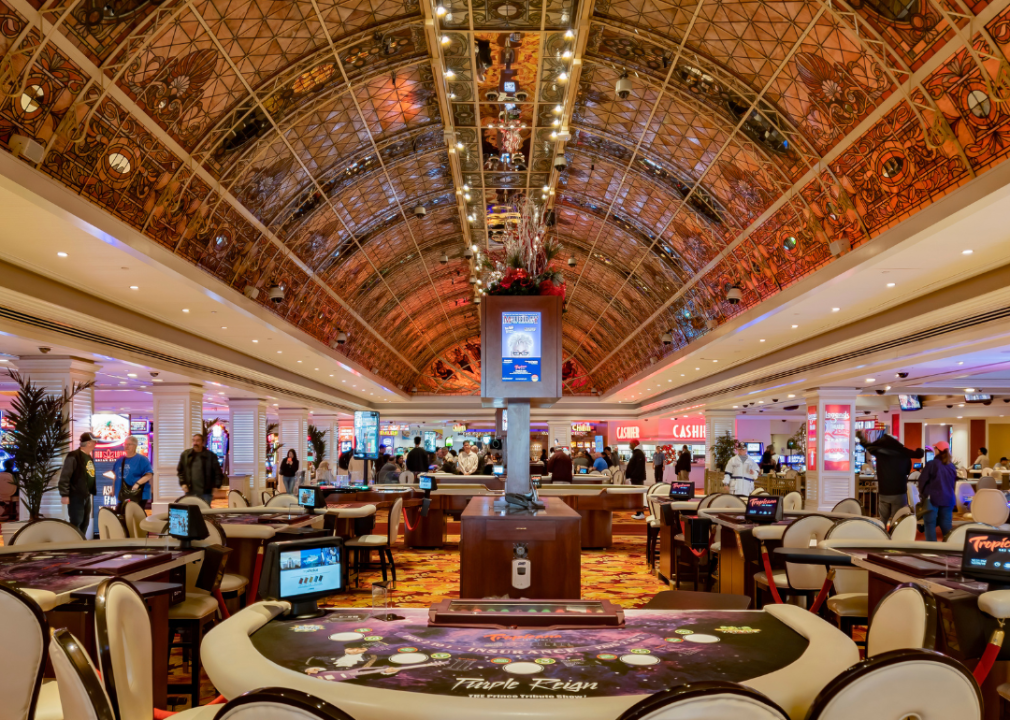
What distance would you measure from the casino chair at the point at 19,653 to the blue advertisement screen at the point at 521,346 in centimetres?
364

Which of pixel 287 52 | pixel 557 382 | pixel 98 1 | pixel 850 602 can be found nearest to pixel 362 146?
pixel 287 52

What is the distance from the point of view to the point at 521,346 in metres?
6.00

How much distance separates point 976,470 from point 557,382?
67.5ft

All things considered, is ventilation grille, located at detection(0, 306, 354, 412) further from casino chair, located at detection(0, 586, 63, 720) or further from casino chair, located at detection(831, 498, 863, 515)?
casino chair, located at detection(831, 498, 863, 515)

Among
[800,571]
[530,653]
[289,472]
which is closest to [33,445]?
[289,472]

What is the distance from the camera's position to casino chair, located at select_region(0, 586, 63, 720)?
2.78m

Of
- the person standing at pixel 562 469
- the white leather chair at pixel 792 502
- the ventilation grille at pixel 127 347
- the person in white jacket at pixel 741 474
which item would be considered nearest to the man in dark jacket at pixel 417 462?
the person standing at pixel 562 469

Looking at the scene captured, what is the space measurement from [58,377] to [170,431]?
15.8ft

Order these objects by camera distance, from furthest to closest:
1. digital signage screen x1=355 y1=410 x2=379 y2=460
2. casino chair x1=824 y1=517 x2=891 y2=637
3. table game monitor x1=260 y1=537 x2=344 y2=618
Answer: digital signage screen x1=355 y1=410 x2=379 y2=460
casino chair x1=824 y1=517 x2=891 y2=637
table game monitor x1=260 y1=537 x2=344 y2=618

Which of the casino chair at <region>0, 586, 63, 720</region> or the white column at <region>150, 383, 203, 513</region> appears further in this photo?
the white column at <region>150, 383, 203, 513</region>

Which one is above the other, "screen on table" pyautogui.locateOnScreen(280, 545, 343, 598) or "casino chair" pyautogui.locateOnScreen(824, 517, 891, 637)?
"screen on table" pyautogui.locateOnScreen(280, 545, 343, 598)

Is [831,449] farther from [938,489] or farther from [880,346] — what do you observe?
[938,489]

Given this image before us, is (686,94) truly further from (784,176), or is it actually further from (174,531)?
(174,531)

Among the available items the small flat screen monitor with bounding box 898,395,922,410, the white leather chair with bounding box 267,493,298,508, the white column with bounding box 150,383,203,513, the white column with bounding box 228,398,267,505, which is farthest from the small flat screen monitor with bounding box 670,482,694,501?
the small flat screen monitor with bounding box 898,395,922,410
